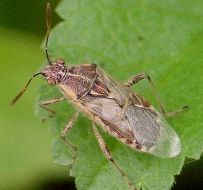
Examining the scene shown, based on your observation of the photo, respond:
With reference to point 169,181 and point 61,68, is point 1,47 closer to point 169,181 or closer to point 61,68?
point 61,68

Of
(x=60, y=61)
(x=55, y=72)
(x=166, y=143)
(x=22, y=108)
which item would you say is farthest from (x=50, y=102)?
(x=22, y=108)

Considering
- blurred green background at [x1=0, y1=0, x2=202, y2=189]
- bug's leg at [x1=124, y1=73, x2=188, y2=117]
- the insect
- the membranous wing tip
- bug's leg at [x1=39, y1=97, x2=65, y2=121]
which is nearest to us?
the membranous wing tip

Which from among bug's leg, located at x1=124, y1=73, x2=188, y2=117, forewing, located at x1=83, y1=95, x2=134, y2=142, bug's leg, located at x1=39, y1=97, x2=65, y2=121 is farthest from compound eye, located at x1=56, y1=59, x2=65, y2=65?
bug's leg, located at x1=124, y1=73, x2=188, y2=117

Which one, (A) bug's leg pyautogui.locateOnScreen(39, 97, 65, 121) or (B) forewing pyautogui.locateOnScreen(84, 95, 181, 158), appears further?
(A) bug's leg pyautogui.locateOnScreen(39, 97, 65, 121)

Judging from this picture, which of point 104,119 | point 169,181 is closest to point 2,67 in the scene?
point 104,119

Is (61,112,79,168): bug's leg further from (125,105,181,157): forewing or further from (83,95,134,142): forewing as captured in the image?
(125,105,181,157): forewing

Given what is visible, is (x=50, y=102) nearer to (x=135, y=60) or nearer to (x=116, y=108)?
(x=116, y=108)
